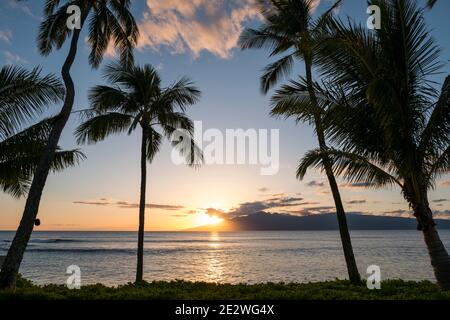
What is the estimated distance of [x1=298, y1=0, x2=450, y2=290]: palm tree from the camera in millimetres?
8883

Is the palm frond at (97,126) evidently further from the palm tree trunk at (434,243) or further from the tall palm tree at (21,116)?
the palm tree trunk at (434,243)

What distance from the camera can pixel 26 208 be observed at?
33.5 ft

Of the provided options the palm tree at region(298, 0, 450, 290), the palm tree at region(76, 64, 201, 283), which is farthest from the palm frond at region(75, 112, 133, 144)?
the palm tree at region(298, 0, 450, 290)

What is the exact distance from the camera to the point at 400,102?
29.6 ft

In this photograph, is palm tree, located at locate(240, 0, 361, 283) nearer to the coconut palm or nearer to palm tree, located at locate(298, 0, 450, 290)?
palm tree, located at locate(298, 0, 450, 290)

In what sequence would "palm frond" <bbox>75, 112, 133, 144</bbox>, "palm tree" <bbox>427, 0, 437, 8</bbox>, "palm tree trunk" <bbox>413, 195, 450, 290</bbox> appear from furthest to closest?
"palm frond" <bbox>75, 112, 133, 144</bbox> → "palm tree trunk" <bbox>413, 195, 450, 290</bbox> → "palm tree" <bbox>427, 0, 437, 8</bbox>

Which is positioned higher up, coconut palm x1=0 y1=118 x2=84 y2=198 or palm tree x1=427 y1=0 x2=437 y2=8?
palm tree x1=427 y1=0 x2=437 y2=8

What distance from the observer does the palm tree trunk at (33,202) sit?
32.3 ft

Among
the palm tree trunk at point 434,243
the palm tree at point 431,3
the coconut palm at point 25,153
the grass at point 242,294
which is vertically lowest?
the grass at point 242,294

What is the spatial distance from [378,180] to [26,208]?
9620 mm

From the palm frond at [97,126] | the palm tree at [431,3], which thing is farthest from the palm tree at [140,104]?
the palm tree at [431,3]

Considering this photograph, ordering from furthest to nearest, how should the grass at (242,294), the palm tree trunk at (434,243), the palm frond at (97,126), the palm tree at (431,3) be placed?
the palm frond at (97,126), the grass at (242,294), the palm tree trunk at (434,243), the palm tree at (431,3)

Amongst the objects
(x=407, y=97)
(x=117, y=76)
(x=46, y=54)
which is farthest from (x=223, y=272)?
(x=407, y=97)

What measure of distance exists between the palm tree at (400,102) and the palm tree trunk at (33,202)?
7.51 metres
